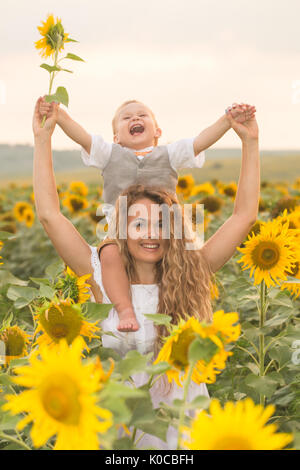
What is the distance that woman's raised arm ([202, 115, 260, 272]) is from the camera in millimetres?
1662

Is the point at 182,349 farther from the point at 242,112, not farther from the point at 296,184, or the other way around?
the point at 296,184

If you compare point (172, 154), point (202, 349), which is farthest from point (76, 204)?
point (202, 349)

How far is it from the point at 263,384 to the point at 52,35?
1116 millimetres

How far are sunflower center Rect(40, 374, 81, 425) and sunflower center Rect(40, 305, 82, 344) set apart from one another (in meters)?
A: 0.43

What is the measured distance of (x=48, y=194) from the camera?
160 cm

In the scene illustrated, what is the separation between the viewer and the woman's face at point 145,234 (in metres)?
1.63

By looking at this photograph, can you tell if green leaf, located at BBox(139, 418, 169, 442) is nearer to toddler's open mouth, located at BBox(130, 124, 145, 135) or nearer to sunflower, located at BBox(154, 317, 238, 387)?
sunflower, located at BBox(154, 317, 238, 387)

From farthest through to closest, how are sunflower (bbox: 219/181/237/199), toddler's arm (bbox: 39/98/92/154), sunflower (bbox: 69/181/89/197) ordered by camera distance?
sunflower (bbox: 69/181/89/197), sunflower (bbox: 219/181/237/199), toddler's arm (bbox: 39/98/92/154)

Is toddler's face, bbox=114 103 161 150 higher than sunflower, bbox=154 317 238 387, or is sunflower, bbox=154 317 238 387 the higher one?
toddler's face, bbox=114 103 161 150

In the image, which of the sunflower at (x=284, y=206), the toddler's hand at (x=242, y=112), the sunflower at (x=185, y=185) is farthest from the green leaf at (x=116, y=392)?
the sunflower at (x=185, y=185)

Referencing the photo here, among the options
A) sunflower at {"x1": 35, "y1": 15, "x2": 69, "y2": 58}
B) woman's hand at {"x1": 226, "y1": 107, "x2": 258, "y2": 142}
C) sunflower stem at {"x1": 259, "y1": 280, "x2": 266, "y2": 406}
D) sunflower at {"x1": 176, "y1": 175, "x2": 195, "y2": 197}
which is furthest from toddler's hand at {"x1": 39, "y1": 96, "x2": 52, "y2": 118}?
sunflower at {"x1": 176, "y1": 175, "x2": 195, "y2": 197}

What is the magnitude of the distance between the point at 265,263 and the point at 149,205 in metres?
0.38

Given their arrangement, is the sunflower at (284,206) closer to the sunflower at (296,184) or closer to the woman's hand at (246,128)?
the woman's hand at (246,128)

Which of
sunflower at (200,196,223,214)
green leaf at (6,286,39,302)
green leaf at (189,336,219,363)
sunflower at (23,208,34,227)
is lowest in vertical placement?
green leaf at (6,286,39,302)
